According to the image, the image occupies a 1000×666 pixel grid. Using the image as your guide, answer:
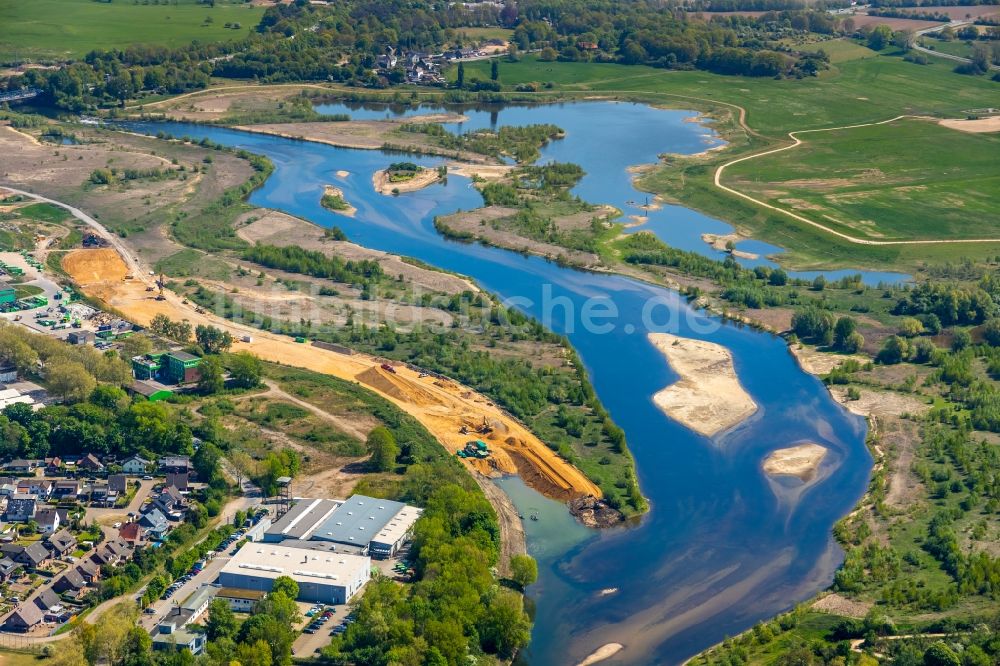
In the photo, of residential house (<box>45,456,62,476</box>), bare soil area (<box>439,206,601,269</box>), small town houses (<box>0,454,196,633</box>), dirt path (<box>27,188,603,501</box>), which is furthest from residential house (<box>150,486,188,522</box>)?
bare soil area (<box>439,206,601,269</box>)

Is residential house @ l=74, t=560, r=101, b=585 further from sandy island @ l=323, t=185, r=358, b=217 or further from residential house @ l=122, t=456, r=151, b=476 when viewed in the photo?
sandy island @ l=323, t=185, r=358, b=217

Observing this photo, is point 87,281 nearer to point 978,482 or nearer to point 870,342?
point 870,342

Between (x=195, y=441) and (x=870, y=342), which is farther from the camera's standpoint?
(x=870, y=342)

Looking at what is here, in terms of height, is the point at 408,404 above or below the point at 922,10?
below

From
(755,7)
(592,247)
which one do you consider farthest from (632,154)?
(755,7)

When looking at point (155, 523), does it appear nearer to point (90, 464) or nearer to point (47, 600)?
point (47, 600)

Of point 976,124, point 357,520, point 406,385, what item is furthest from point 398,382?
point 976,124
